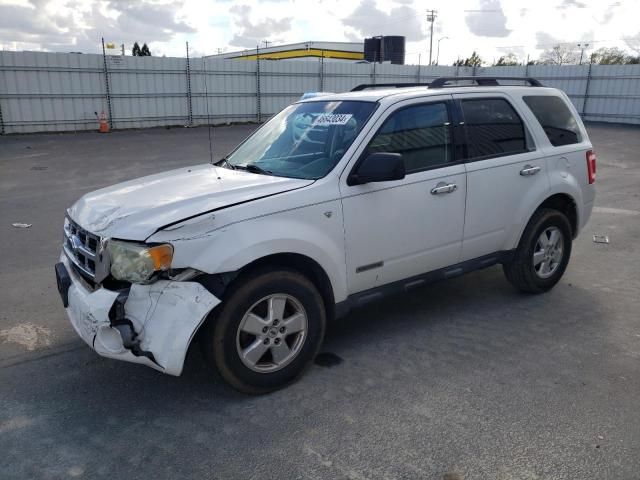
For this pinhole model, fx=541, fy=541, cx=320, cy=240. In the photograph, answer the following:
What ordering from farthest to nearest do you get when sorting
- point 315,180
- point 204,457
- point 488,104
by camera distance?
1. point 488,104
2. point 315,180
3. point 204,457

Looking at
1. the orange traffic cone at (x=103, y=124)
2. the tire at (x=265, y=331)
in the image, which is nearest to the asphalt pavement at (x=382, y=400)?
the tire at (x=265, y=331)

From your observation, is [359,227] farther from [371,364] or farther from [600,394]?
[600,394]

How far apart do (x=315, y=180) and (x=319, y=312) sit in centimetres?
87

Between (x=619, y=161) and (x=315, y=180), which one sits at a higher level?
(x=315, y=180)

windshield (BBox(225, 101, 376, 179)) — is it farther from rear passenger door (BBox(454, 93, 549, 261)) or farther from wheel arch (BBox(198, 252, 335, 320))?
rear passenger door (BBox(454, 93, 549, 261))

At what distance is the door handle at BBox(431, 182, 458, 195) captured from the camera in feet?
13.2

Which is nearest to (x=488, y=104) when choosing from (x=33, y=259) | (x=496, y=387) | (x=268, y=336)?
(x=496, y=387)

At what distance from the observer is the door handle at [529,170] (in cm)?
460

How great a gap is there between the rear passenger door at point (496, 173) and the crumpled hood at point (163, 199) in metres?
1.55

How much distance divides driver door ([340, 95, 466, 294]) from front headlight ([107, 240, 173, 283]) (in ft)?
4.01

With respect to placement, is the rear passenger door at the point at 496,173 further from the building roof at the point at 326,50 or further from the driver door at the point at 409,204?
the building roof at the point at 326,50

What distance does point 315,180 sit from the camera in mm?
3566

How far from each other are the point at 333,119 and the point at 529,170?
5.96ft

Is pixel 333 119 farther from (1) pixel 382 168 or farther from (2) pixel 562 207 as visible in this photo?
(2) pixel 562 207
